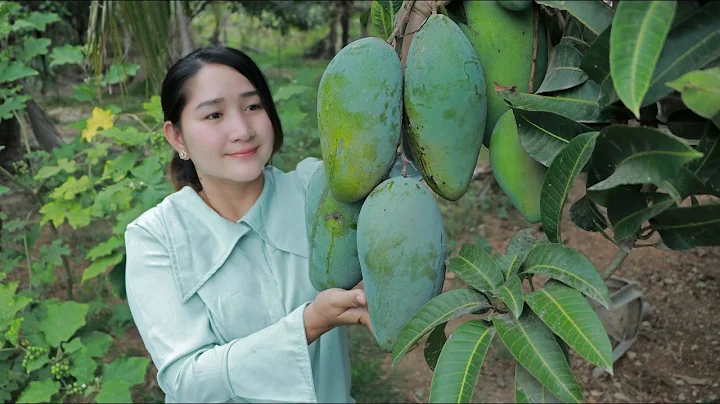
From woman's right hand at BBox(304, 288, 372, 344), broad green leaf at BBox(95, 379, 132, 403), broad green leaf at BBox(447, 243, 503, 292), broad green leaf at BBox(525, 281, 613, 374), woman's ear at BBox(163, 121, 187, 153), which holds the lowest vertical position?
broad green leaf at BBox(95, 379, 132, 403)

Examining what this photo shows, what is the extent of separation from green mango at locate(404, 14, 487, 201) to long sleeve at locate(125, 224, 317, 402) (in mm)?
450

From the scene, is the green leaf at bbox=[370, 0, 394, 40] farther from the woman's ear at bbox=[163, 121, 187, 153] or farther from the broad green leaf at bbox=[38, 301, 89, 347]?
the broad green leaf at bbox=[38, 301, 89, 347]

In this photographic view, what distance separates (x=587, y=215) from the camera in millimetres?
625

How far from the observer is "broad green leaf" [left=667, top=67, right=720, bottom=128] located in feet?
1.44

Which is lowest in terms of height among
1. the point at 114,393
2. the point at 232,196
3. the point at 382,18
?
the point at 114,393

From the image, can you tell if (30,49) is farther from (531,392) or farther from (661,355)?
(661,355)

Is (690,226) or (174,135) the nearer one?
(690,226)

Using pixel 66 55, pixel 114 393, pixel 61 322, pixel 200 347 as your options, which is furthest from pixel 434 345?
pixel 66 55

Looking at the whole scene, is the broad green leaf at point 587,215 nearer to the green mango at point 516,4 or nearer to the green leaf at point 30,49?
the green mango at point 516,4

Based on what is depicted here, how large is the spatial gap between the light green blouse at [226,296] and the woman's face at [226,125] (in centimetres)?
14

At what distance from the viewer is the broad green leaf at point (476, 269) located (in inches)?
24.6

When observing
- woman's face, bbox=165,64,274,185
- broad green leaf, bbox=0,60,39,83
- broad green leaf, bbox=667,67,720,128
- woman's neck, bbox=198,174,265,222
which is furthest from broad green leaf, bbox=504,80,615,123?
broad green leaf, bbox=0,60,39,83

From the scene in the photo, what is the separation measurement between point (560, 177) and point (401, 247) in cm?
18

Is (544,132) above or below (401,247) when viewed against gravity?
above
